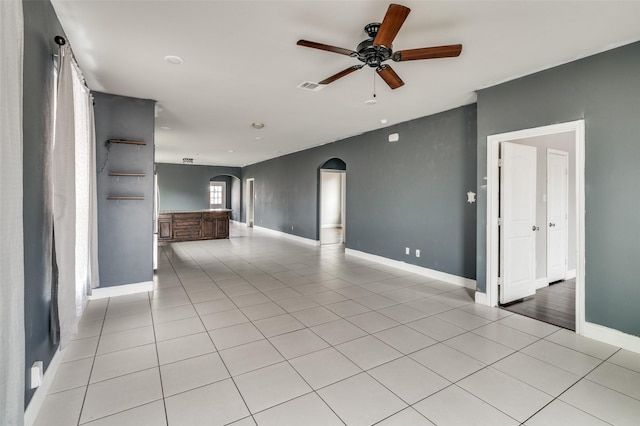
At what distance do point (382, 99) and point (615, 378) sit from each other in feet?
12.1

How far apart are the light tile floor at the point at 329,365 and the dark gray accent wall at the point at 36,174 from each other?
1.66 ft

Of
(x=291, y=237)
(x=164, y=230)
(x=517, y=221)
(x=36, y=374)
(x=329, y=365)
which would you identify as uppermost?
(x=517, y=221)

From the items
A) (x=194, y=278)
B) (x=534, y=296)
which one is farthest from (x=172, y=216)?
(x=534, y=296)

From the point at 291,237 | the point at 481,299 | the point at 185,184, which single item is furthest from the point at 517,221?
the point at 185,184

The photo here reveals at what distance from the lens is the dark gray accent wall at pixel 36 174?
1742 mm

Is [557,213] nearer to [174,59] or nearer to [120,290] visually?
[174,59]

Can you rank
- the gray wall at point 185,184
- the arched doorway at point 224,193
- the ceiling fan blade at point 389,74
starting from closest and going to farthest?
the ceiling fan blade at point 389,74, the gray wall at point 185,184, the arched doorway at point 224,193

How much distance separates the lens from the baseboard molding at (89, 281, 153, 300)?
404 centimetres

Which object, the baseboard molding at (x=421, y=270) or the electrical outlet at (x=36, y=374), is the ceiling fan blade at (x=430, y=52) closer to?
the electrical outlet at (x=36, y=374)

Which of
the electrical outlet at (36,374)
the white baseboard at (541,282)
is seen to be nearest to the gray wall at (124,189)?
the electrical outlet at (36,374)

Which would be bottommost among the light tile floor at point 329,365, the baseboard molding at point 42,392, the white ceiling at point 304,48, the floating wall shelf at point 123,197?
the light tile floor at point 329,365

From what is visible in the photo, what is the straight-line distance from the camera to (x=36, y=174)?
1.91 meters

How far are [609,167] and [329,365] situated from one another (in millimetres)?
3075

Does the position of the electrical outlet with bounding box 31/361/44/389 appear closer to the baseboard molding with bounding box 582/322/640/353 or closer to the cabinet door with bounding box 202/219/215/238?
the baseboard molding with bounding box 582/322/640/353
